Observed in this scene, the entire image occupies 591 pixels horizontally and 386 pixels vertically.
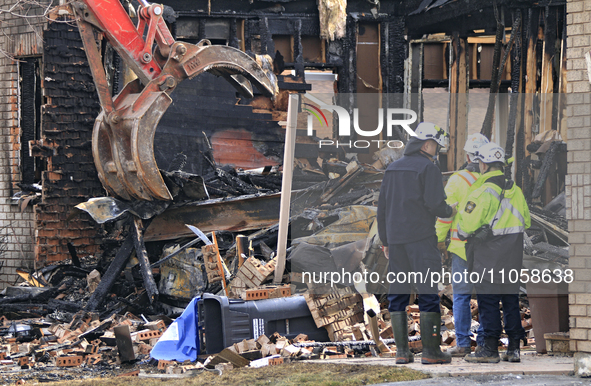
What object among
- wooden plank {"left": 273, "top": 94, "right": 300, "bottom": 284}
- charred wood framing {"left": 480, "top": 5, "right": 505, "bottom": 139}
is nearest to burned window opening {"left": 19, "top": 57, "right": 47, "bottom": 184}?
wooden plank {"left": 273, "top": 94, "right": 300, "bottom": 284}

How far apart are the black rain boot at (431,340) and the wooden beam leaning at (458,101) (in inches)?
273

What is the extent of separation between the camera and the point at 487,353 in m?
6.16

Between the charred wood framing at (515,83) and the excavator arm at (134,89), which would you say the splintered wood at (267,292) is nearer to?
the excavator arm at (134,89)

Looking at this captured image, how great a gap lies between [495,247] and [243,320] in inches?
110

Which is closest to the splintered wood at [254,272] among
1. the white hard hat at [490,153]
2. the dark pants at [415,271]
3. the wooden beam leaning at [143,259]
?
the wooden beam leaning at [143,259]

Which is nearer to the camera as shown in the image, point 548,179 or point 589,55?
point 589,55

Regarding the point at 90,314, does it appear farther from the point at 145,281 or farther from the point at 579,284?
the point at 579,284

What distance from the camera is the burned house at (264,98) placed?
11062 millimetres

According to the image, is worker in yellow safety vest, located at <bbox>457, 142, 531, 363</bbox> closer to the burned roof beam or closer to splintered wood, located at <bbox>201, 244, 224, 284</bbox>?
splintered wood, located at <bbox>201, 244, 224, 284</bbox>

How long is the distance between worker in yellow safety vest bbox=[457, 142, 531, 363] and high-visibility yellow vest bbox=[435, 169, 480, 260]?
79 mm

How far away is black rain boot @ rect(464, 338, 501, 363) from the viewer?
612 cm

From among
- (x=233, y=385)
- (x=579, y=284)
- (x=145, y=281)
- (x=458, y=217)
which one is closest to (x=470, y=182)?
(x=458, y=217)

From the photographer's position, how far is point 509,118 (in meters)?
11.4

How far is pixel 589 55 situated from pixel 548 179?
5279mm
